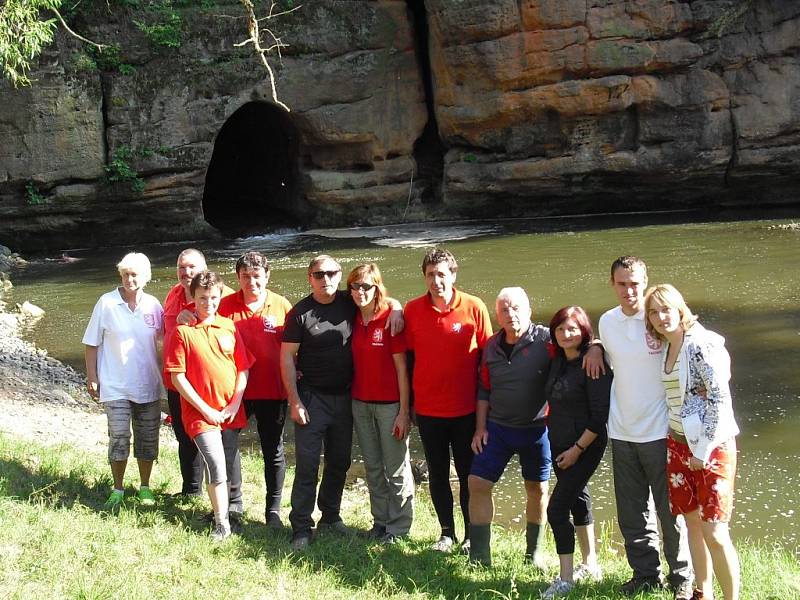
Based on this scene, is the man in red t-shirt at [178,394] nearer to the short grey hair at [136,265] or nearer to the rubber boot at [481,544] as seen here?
the short grey hair at [136,265]

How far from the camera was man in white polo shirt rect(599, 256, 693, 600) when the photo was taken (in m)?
4.52

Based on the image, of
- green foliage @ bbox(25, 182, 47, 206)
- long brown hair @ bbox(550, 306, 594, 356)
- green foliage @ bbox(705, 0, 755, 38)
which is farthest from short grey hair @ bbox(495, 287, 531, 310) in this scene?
green foliage @ bbox(705, 0, 755, 38)

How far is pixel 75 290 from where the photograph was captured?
16.2m

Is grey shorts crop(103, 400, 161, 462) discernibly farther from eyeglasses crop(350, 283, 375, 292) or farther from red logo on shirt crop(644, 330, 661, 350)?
red logo on shirt crop(644, 330, 661, 350)

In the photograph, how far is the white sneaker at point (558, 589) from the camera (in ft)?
15.1

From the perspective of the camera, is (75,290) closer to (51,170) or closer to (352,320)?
(51,170)

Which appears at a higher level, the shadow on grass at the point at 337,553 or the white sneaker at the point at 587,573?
the shadow on grass at the point at 337,553

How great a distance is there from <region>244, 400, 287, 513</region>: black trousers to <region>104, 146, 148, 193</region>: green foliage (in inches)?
625

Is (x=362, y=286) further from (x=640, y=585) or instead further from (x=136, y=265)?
(x=640, y=585)

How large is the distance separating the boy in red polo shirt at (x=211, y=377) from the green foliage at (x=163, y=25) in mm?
16709

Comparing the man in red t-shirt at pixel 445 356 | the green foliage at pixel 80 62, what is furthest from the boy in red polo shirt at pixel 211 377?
the green foliage at pixel 80 62

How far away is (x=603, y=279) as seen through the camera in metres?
14.8

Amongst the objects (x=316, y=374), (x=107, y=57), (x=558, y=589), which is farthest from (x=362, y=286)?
(x=107, y=57)

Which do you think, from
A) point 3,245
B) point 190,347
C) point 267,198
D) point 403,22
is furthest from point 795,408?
point 267,198
